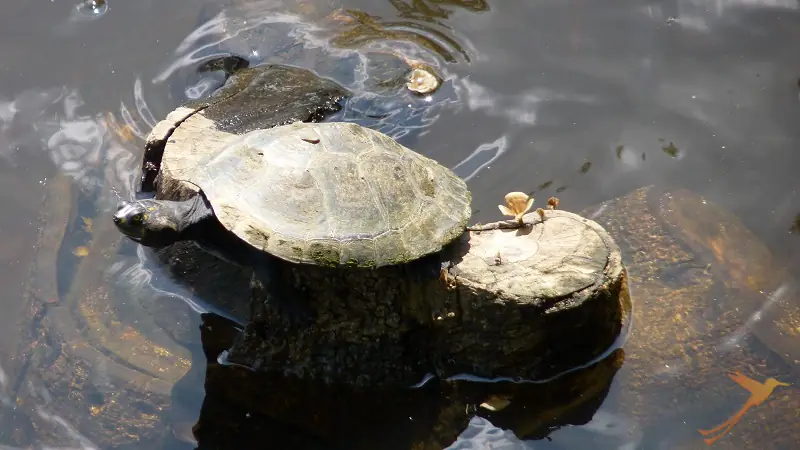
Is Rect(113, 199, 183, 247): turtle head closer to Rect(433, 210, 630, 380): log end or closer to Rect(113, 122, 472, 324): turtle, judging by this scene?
Rect(113, 122, 472, 324): turtle

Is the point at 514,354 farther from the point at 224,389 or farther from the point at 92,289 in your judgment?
the point at 92,289

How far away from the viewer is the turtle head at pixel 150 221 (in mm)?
3889

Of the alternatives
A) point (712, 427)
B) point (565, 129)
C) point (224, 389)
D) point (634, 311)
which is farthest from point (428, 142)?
point (712, 427)

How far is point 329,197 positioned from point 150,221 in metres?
1.03

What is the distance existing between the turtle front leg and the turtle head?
534mm

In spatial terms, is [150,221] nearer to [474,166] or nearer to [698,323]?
[474,166]

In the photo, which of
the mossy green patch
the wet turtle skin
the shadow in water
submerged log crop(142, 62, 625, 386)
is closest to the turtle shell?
the mossy green patch

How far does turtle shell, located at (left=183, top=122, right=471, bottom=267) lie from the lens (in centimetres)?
373

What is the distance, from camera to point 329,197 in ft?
12.6

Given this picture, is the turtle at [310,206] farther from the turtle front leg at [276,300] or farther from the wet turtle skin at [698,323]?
the wet turtle skin at [698,323]

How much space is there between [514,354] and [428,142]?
1983 millimetres

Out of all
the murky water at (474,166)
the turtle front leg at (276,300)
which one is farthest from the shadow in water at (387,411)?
the turtle front leg at (276,300)

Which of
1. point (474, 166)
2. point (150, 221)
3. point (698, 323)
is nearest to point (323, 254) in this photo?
point (150, 221)

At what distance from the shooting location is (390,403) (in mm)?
4098
